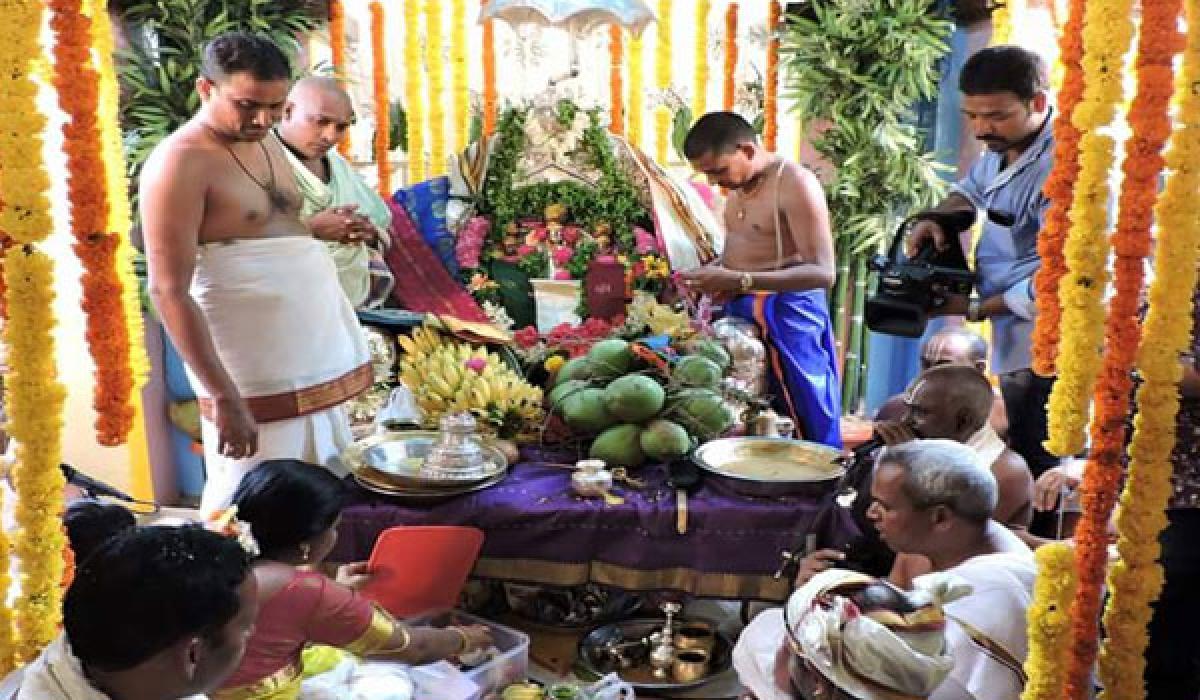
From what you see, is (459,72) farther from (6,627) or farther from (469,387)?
(6,627)

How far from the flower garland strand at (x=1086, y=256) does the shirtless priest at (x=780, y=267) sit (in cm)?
191

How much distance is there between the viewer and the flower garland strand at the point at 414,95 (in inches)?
231

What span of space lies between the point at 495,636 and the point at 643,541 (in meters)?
0.47

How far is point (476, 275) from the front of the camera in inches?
186

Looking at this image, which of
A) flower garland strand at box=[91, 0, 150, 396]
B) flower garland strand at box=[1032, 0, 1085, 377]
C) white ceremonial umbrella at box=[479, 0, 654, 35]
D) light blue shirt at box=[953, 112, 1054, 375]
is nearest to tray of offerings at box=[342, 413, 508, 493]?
flower garland strand at box=[91, 0, 150, 396]

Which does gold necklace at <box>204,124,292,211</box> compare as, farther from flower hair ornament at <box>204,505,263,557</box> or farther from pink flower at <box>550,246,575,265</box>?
pink flower at <box>550,246,575,265</box>

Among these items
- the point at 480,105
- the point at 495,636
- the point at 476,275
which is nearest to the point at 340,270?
the point at 476,275

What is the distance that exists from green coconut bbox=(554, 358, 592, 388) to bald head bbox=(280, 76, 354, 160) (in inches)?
52.3

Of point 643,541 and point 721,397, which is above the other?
point 721,397

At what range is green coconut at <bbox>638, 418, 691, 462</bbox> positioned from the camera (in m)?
2.86

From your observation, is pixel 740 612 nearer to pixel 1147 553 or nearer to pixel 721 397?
pixel 721 397

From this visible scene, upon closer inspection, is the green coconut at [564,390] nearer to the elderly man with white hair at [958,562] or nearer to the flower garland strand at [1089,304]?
the elderly man with white hair at [958,562]

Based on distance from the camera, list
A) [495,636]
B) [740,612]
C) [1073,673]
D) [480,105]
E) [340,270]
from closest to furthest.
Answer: [1073,673], [495,636], [740,612], [340,270], [480,105]

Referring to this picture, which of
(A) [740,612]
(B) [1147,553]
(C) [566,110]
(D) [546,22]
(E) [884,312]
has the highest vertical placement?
(D) [546,22]
